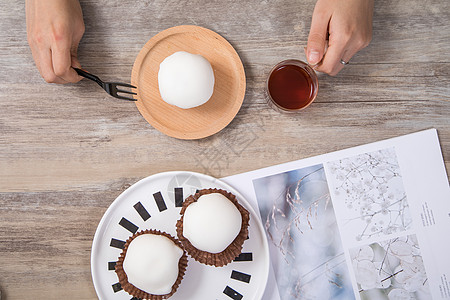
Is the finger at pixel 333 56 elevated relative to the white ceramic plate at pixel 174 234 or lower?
elevated

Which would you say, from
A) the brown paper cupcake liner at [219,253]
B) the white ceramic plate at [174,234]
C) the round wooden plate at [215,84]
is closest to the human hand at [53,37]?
the round wooden plate at [215,84]

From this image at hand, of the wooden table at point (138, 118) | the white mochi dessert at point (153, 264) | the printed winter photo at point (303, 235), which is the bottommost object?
the printed winter photo at point (303, 235)

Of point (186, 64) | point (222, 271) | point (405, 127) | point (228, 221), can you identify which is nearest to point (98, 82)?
point (186, 64)

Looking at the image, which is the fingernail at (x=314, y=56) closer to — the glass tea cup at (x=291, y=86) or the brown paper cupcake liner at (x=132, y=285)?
the glass tea cup at (x=291, y=86)

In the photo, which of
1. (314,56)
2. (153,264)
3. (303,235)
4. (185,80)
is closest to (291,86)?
(314,56)

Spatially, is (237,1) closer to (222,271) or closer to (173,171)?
(173,171)

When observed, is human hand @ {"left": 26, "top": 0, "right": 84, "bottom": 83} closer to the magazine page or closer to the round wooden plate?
the round wooden plate

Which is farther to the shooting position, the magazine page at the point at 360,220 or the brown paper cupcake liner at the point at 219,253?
the magazine page at the point at 360,220
